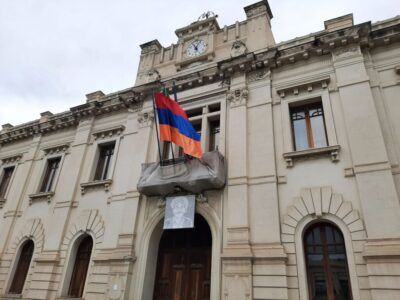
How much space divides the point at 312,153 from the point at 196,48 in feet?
28.7

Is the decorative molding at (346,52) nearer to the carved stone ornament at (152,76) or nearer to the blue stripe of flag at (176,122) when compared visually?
the blue stripe of flag at (176,122)

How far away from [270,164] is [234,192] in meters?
1.62

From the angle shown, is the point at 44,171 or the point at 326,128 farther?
the point at 44,171

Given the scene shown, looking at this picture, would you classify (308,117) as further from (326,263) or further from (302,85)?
(326,263)

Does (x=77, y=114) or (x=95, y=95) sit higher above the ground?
(x=95, y=95)

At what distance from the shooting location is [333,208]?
9.29 meters

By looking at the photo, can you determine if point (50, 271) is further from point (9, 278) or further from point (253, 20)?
point (253, 20)

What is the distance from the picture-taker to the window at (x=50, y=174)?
16.5 metres

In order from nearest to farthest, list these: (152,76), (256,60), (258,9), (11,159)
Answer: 1. (256,60)
2. (258,9)
3. (152,76)
4. (11,159)

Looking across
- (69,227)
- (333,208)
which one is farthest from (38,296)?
(333,208)

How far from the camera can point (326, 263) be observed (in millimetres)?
9023

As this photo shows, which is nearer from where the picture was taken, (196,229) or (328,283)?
(328,283)

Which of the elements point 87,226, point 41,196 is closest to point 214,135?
point 87,226

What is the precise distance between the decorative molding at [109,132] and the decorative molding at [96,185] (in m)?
2.62
